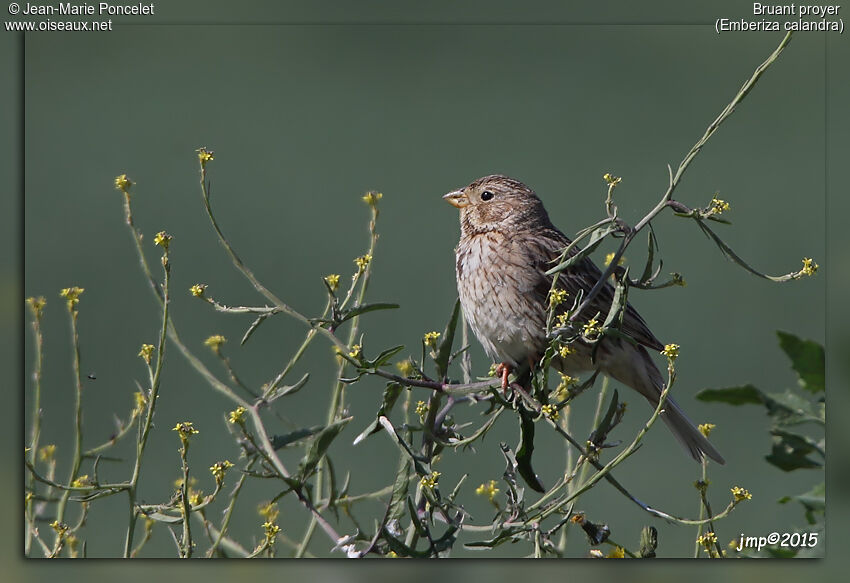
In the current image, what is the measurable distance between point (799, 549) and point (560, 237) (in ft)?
5.04

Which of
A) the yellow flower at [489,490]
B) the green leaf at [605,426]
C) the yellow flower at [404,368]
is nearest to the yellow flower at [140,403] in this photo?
the yellow flower at [404,368]

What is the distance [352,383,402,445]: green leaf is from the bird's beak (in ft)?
5.21

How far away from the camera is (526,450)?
8.57 feet

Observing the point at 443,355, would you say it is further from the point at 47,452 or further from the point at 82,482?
the point at 47,452

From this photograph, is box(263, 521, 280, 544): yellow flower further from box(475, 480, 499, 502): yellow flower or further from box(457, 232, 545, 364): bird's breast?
box(457, 232, 545, 364): bird's breast

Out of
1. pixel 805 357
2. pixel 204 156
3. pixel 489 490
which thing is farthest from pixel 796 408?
pixel 204 156

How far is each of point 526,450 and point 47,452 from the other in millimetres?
1309

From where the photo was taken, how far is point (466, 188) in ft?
13.6

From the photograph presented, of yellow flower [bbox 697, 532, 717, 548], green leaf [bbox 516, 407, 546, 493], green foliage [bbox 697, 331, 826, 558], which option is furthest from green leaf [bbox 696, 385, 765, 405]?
green leaf [bbox 516, 407, 546, 493]

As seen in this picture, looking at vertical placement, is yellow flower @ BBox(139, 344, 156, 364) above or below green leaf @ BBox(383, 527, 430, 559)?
above

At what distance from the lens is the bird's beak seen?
4.12 m

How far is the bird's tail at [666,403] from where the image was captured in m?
3.68

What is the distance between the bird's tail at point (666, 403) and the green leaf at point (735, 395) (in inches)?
27.7

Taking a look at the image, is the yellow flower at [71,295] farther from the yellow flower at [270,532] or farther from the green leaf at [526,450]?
the green leaf at [526,450]
